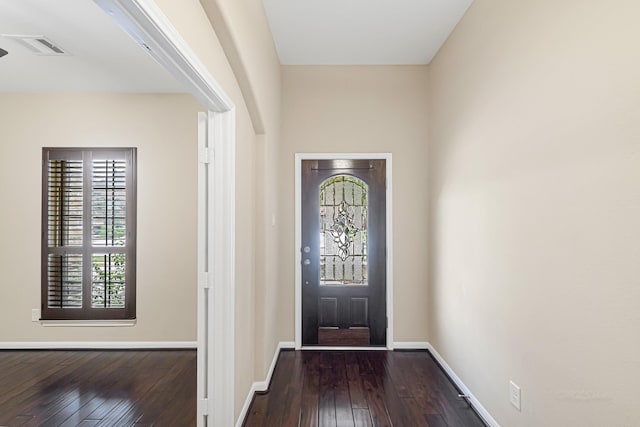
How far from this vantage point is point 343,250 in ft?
12.5

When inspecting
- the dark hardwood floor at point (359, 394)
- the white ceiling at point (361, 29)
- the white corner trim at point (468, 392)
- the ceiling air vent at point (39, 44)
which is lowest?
the dark hardwood floor at point (359, 394)

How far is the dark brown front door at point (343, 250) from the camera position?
3762mm

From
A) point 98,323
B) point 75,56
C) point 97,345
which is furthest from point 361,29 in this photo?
point 97,345

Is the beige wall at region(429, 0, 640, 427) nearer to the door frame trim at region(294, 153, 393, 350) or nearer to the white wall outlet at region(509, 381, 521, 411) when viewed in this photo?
the white wall outlet at region(509, 381, 521, 411)

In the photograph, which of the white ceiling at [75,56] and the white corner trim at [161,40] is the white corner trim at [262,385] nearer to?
the white corner trim at [161,40]

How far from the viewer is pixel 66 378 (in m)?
3.13

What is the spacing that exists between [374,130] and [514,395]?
8.81 feet

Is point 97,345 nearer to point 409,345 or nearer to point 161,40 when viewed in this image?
point 409,345

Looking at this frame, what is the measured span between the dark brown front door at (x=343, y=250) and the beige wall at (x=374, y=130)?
168 millimetres

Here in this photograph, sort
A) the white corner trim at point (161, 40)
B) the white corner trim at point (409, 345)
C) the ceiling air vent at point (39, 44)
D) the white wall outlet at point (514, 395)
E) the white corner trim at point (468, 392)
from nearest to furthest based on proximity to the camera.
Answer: the white corner trim at point (161, 40), the white wall outlet at point (514, 395), the white corner trim at point (468, 392), the ceiling air vent at point (39, 44), the white corner trim at point (409, 345)

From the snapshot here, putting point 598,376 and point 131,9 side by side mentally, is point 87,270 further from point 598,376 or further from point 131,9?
point 598,376

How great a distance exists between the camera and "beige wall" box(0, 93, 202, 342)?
3.79 metres

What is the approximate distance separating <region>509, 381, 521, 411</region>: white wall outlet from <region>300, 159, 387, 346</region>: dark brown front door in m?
1.74

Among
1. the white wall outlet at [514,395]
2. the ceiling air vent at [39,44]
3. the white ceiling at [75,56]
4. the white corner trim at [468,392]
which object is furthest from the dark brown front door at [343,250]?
the ceiling air vent at [39,44]
